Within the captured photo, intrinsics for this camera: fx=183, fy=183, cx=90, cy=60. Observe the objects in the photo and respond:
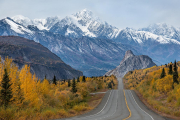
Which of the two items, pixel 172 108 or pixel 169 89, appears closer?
pixel 172 108

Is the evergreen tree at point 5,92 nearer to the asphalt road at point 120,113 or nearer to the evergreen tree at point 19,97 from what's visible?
the evergreen tree at point 19,97

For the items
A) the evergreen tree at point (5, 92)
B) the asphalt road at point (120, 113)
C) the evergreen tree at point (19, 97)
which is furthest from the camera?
the asphalt road at point (120, 113)

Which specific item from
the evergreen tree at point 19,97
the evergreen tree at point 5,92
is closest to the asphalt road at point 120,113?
the evergreen tree at point 19,97

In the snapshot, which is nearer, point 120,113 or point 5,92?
point 5,92

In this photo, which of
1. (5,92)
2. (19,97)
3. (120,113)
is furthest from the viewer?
(120,113)

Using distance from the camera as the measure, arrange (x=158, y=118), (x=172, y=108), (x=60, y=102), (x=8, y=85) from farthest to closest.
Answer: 1. (x=60, y=102)
2. (x=172, y=108)
3. (x=158, y=118)
4. (x=8, y=85)

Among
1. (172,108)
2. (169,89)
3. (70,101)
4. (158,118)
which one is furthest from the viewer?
(169,89)

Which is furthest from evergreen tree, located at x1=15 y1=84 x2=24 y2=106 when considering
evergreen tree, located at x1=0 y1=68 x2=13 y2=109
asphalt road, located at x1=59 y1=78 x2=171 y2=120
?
asphalt road, located at x1=59 y1=78 x2=171 y2=120

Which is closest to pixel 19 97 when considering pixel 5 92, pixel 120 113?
pixel 5 92

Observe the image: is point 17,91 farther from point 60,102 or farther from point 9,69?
point 60,102

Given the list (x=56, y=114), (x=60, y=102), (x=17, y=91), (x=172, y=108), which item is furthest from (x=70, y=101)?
(x=172, y=108)

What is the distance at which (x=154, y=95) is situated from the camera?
1752 inches

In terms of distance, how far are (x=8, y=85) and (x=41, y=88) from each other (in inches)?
458

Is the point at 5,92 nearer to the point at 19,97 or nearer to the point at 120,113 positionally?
the point at 19,97
